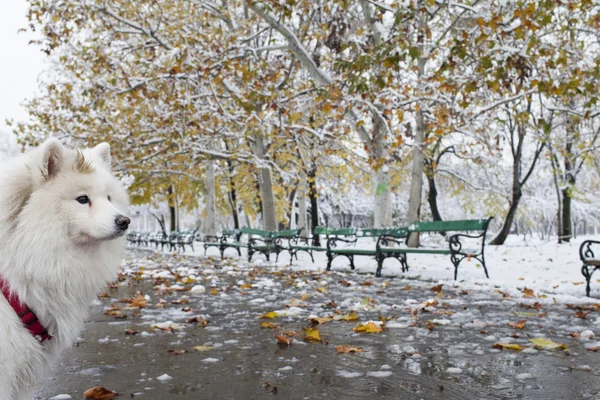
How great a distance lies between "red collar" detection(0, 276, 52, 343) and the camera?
6.63ft

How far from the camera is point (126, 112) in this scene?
65.1 feet

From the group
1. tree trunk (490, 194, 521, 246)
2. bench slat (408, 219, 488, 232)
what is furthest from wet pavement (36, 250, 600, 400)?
tree trunk (490, 194, 521, 246)

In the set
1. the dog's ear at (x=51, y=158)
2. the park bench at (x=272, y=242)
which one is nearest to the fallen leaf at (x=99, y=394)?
the dog's ear at (x=51, y=158)

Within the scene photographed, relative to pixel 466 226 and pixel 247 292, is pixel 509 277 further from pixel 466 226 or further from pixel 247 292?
pixel 247 292

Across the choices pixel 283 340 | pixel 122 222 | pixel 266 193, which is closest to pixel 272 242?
pixel 266 193

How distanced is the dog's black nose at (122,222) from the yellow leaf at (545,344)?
370 centimetres

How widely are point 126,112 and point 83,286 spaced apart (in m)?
19.1

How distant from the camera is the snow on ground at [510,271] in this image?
7582mm

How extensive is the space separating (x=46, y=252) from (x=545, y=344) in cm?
407

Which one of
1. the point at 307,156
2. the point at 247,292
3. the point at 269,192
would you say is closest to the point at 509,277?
the point at 247,292

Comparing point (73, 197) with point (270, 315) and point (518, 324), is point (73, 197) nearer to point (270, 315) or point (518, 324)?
point (270, 315)

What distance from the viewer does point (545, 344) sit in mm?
4203

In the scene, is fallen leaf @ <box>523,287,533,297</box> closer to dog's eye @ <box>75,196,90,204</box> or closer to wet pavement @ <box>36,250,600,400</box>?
wet pavement @ <box>36,250,600,400</box>

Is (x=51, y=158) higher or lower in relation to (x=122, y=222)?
higher
